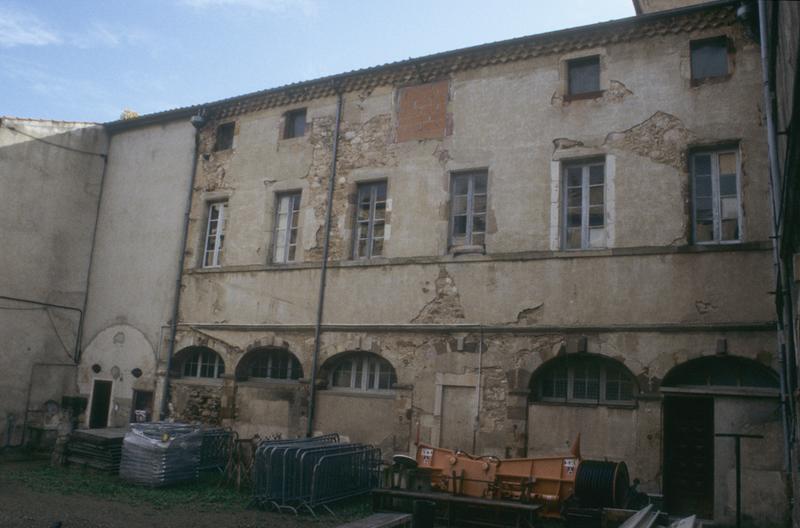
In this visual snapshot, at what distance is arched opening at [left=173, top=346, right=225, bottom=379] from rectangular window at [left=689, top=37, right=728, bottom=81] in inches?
422

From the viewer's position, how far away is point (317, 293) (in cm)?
1339

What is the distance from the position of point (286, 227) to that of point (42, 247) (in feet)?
20.3

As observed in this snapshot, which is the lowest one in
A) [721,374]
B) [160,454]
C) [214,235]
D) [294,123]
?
[160,454]

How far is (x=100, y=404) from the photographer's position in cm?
1598

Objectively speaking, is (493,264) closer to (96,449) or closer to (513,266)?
(513,266)

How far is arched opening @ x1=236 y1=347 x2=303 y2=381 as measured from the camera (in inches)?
543

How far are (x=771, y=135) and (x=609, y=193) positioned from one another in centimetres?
278

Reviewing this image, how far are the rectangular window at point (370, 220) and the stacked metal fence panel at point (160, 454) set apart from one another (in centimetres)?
456

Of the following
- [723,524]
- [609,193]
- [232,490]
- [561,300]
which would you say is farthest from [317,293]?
[723,524]

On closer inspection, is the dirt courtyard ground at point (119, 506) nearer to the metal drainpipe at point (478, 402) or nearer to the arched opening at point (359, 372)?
the metal drainpipe at point (478, 402)

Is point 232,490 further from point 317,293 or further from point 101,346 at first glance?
point 101,346

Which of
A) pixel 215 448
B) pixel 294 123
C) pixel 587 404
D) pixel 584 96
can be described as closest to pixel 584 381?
pixel 587 404

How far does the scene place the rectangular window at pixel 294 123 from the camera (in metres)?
14.8

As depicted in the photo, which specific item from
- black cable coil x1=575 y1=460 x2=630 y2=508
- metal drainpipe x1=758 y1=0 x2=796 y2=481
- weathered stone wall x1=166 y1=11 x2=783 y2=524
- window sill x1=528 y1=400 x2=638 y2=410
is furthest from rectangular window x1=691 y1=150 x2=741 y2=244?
black cable coil x1=575 y1=460 x2=630 y2=508
